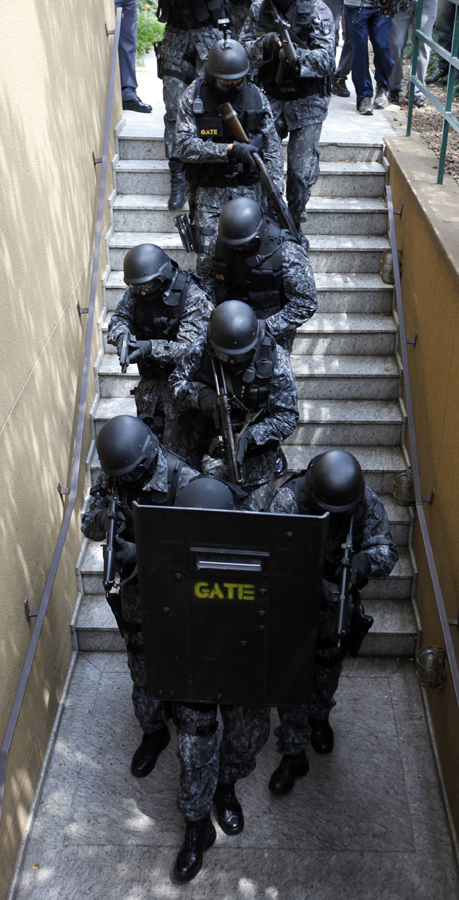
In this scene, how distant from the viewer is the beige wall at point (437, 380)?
14.3ft

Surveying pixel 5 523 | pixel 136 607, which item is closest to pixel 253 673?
pixel 136 607

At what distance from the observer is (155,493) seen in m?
4.01

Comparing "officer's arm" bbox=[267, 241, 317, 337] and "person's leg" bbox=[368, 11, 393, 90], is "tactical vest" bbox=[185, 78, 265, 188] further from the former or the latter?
"person's leg" bbox=[368, 11, 393, 90]

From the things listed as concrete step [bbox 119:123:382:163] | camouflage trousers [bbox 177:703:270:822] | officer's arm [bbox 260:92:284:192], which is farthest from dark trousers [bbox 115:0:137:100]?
camouflage trousers [bbox 177:703:270:822]

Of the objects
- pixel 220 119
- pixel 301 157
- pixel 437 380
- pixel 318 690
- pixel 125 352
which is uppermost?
pixel 220 119

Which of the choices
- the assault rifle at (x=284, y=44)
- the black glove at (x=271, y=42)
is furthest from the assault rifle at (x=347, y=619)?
the black glove at (x=271, y=42)

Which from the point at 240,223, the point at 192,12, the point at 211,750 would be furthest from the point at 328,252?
the point at 211,750

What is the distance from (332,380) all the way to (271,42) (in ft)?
8.21

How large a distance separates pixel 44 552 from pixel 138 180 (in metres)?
3.98

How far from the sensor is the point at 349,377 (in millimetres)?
6242

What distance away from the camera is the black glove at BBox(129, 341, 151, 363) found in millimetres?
4863

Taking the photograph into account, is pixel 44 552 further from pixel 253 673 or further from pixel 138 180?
pixel 138 180

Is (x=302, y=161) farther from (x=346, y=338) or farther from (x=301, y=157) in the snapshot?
(x=346, y=338)

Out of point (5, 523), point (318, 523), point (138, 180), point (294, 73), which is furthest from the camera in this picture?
point (138, 180)
